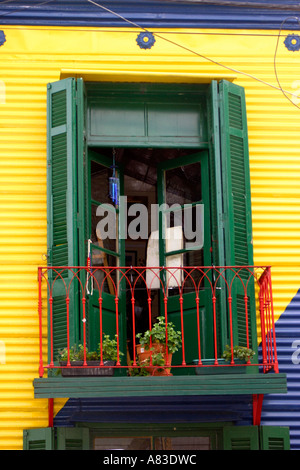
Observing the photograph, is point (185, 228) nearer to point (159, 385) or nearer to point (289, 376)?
point (289, 376)

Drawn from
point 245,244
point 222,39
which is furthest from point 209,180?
point 222,39

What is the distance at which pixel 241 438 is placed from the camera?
988cm

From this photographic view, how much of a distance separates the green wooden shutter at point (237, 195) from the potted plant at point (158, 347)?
0.67 meters

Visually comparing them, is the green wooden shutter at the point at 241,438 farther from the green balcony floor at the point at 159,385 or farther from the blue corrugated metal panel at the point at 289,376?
the green balcony floor at the point at 159,385

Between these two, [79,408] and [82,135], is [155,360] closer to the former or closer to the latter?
[79,408]

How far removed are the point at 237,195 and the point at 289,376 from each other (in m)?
1.91

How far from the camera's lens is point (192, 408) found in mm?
10062

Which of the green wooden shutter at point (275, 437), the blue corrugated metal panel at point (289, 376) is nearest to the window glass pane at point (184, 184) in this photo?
the blue corrugated metal panel at point (289, 376)

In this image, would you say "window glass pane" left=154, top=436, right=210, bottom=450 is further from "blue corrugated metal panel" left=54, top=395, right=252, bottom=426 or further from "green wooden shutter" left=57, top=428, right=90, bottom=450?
"green wooden shutter" left=57, top=428, right=90, bottom=450

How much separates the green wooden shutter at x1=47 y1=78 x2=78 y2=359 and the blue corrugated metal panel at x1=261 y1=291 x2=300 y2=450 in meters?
2.12

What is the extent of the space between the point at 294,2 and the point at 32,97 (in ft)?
10.1

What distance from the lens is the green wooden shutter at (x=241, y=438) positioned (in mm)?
9852

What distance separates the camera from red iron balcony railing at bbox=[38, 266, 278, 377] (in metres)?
9.66

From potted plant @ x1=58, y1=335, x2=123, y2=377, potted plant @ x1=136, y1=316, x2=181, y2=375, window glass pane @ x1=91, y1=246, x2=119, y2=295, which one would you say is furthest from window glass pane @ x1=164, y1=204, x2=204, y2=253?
potted plant @ x1=58, y1=335, x2=123, y2=377
